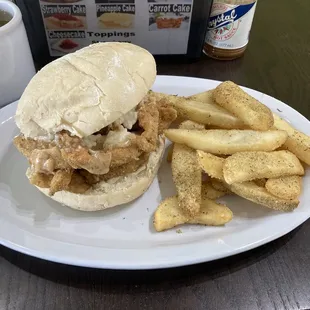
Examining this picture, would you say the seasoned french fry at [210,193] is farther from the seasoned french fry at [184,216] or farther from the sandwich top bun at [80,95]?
the sandwich top bun at [80,95]

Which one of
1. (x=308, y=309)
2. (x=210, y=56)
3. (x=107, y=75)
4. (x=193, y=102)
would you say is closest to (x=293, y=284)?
(x=308, y=309)

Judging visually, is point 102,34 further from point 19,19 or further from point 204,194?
point 204,194

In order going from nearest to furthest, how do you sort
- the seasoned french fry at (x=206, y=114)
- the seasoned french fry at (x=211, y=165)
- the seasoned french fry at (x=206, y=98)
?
the seasoned french fry at (x=211, y=165), the seasoned french fry at (x=206, y=114), the seasoned french fry at (x=206, y=98)

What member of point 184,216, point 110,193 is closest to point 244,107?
point 184,216

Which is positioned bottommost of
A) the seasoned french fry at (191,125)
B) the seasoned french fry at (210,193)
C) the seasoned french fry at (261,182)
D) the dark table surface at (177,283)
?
the dark table surface at (177,283)

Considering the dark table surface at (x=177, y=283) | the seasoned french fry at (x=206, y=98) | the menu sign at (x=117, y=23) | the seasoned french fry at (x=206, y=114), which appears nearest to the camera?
the dark table surface at (x=177, y=283)

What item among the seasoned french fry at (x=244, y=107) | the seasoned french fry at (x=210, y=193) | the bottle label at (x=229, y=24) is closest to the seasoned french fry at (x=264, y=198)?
the seasoned french fry at (x=210, y=193)

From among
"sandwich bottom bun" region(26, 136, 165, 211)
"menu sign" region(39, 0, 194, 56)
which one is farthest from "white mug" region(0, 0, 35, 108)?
"sandwich bottom bun" region(26, 136, 165, 211)

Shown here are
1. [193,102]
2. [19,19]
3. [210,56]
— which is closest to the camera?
[193,102]
